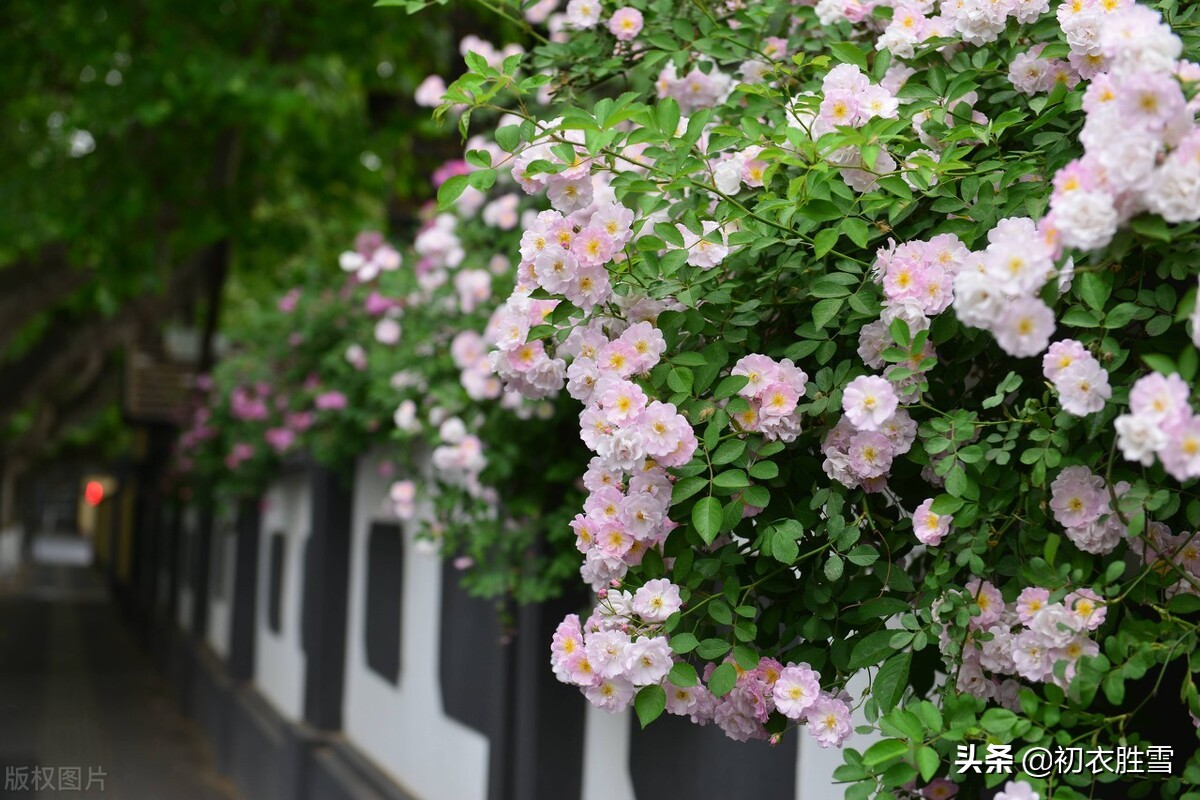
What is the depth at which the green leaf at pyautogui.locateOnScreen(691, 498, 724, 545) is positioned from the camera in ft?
6.02

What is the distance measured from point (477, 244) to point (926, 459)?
125 inches

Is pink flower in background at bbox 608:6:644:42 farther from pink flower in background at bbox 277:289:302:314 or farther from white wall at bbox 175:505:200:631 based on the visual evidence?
white wall at bbox 175:505:200:631

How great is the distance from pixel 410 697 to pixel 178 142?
771cm

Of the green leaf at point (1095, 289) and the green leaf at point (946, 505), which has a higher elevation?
the green leaf at point (1095, 289)

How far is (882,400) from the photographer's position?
177cm

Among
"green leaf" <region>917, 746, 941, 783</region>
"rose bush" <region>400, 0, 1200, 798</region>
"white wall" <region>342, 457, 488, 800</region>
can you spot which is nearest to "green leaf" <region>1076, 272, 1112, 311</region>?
"rose bush" <region>400, 0, 1200, 798</region>

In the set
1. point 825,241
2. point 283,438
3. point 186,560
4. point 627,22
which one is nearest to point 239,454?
point 283,438

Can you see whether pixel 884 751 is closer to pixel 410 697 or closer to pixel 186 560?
pixel 410 697

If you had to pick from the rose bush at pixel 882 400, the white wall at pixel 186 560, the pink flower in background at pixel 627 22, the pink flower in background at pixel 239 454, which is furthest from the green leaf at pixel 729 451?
the white wall at pixel 186 560

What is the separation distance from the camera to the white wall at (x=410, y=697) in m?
5.71

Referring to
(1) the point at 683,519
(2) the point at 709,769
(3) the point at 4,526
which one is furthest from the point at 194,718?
(3) the point at 4,526

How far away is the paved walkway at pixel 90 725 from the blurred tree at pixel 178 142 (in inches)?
127

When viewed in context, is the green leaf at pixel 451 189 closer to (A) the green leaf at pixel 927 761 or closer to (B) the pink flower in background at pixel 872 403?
(B) the pink flower in background at pixel 872 403

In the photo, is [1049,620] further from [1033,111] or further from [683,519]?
[1033,111]
